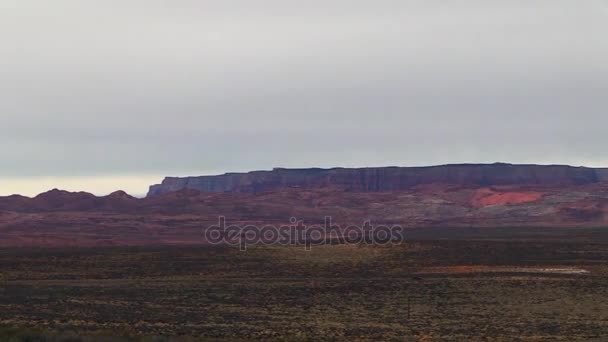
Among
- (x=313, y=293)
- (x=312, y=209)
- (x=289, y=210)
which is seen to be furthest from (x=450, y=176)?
(x=313, y=293)

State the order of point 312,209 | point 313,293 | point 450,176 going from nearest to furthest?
1. point 313,293
2. point 312,209
3. point 450,176

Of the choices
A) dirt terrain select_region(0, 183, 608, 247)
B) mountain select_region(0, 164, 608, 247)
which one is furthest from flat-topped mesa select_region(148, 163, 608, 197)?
dirt terrain select_region(0, 183, 608, 247)

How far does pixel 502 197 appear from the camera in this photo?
144m

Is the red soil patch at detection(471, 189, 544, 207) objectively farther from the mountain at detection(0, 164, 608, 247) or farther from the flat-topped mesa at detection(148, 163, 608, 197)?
the flat-topped mesa at detection(148, 163, 608, 197)

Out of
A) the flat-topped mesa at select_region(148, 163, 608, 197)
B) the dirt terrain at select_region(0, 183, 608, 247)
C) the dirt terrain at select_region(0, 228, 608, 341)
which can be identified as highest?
the flat-topped mesa at select_region(148, 163, 608, 197)

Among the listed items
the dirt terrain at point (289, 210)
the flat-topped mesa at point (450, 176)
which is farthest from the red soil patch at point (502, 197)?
the flat-topped mesa at point (450, 176)

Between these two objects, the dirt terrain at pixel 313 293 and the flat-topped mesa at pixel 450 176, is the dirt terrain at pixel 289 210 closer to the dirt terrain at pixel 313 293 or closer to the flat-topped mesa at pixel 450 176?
the flat-topped mesa at pixel 450 176

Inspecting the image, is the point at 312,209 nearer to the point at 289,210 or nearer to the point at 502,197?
the point at 289,210

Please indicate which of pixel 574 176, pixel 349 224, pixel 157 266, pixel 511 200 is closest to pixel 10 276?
pixel 157 266

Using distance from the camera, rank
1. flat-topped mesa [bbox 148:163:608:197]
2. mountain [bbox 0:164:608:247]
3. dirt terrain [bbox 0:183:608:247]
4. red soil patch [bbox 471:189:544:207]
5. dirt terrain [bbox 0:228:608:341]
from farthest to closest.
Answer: flat-topped mesa [bbox 148:163:608:197], red soil patch [bbox 471:189:544:207], dirt terrain [bbox 0:183:608:247], mountain [bbox 0:164:608:247], dirt terrain [bbox 0:228:608:341]

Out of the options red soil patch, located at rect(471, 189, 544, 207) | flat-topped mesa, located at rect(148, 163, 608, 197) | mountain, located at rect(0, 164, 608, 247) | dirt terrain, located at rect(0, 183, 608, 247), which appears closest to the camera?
mountain, located at rect(0, 164, 608, 247)

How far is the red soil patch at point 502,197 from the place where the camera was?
140m

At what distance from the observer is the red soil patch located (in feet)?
459

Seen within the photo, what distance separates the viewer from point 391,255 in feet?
195
